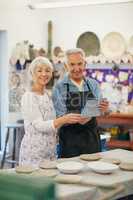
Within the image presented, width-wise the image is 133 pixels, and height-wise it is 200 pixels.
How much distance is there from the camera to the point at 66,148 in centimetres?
332

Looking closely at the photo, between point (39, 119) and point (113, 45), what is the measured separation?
3123 mm

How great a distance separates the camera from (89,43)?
611 centimetres

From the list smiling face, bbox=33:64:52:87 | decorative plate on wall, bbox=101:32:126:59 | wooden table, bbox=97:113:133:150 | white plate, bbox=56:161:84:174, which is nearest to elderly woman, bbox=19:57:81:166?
smiling face, bbox=33:64:52:87

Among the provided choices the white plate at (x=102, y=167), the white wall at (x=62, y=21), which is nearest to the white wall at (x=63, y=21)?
the white wall at (x=62, y=21)

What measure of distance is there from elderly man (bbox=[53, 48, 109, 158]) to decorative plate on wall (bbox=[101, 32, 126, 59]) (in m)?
2.63

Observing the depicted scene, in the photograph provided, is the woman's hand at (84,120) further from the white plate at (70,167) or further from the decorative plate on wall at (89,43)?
the decorative plate on wall at (89,43)

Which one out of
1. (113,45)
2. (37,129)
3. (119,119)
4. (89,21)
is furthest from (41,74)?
(89,21)

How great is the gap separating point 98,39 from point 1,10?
1.43 meters

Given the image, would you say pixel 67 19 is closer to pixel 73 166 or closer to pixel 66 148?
pixel 66 148

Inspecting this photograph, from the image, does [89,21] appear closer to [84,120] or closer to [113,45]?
[113,45]

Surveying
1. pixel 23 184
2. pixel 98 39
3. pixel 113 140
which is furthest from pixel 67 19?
pixel 23 184

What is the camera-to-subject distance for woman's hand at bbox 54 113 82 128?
3.05 meters

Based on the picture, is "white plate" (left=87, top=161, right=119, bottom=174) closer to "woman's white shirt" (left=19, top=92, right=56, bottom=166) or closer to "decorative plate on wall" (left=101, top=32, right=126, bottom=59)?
"woman's white shirt" (left=19, top=92, right=56, bottom=166)

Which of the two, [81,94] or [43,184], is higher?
[81,94]
